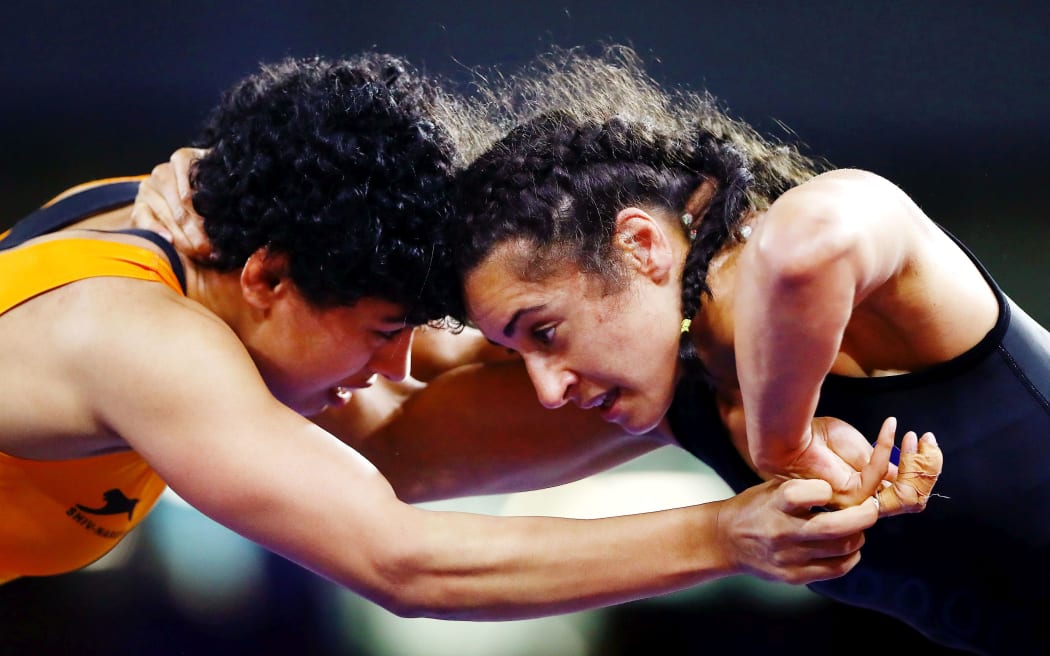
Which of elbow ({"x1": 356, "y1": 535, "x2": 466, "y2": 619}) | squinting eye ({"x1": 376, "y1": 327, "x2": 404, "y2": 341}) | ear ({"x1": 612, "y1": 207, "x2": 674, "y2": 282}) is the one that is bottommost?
elbow ({"x1": 356, "y1": 535, "x2": 466, "y2": 619})

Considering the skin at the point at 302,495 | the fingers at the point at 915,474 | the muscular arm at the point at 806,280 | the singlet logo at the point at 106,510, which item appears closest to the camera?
the muscular arm at the point at 806,280

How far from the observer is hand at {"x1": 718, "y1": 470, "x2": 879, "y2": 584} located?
1.16 meters

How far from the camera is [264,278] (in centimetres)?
153

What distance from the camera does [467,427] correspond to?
1876 millimetres

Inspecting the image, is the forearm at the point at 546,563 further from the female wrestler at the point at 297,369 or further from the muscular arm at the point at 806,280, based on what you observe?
the muscular arm at the point at 806,280

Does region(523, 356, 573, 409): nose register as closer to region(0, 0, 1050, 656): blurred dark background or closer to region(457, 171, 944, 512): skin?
region(457, 171, 944, 512): skin

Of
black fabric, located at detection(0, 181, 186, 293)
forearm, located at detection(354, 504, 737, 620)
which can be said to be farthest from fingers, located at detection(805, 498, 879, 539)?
black fabric, located at detection(0, 181, 186, 293)

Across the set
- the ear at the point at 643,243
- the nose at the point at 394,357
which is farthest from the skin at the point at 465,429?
the ear at the point at 643,243

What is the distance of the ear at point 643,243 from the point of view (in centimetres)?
142

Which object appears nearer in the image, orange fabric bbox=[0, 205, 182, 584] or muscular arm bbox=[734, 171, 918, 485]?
muscular arm bbox=[734, 171, 918, 485]

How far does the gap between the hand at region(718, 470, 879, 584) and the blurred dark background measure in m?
1.36

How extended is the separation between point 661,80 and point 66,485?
5.36 ft

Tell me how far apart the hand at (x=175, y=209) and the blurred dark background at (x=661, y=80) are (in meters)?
1.02

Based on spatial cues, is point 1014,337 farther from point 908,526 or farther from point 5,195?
point 5,195
